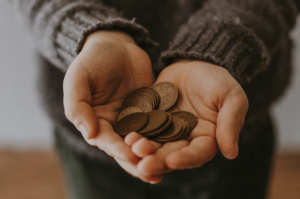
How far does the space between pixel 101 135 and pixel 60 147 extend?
0.71 m

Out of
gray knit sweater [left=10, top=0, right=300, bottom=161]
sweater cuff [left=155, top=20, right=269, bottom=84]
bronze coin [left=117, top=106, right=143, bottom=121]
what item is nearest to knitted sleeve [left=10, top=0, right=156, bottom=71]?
gray knit sweater [left=10, top=0, right=300, bottom=161]

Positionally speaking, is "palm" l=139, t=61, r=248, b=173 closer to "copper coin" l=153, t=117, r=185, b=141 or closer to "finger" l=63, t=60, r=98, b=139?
A: "copper coin" l=153, t=117, r=185, b=141

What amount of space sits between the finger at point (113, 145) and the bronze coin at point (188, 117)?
0.63 feet

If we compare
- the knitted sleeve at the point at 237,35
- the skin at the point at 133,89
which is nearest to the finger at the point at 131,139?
the skin at the point at 133,89

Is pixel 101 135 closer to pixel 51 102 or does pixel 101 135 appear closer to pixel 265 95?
pixel 51 102

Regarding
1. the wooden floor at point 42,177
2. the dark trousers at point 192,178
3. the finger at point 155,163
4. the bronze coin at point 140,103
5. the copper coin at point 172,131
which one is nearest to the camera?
the finger at point 155,163

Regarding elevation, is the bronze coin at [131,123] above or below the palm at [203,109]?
below

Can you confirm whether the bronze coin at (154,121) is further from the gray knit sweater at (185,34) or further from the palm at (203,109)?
the gray knit sweater at (185,34)

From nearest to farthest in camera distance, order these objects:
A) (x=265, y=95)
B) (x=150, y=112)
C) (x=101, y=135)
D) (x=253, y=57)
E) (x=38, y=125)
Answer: (x=101, y=135), (x=150, y=112), (x=253, y=57), (x=265, y=95), (x=38, y=125)

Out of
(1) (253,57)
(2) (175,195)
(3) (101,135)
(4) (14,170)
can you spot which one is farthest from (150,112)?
(4) (14,170)

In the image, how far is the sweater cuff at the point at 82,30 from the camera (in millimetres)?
827

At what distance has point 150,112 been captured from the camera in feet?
2.52

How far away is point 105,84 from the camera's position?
0.74 meters

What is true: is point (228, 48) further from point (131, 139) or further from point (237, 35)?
point (131, 139)
